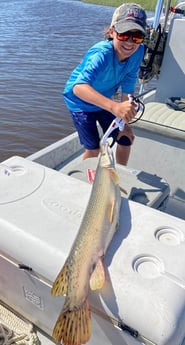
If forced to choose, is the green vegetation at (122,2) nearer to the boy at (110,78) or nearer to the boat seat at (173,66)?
the boat seat at (173,66)

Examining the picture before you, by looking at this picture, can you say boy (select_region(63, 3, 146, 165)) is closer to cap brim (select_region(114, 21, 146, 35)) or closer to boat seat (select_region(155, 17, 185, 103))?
cap brim (select_region(114, 21, 146, 35))

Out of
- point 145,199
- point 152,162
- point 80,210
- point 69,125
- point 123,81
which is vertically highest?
point 123,81

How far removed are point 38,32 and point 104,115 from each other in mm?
12772

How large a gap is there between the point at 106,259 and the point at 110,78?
1.72 m

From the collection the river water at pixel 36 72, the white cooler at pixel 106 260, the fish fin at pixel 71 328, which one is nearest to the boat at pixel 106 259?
the white cooler at pixel 106 260

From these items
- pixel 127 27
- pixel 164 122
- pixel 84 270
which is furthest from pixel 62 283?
pixel 164 122

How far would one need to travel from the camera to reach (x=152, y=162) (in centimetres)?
360

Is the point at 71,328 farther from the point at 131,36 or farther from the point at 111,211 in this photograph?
the point at 131,36

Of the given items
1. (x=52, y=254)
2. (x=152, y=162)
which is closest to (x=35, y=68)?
(x=152, y=162)

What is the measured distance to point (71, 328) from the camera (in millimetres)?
1419

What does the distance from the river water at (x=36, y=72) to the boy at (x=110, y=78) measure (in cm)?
273

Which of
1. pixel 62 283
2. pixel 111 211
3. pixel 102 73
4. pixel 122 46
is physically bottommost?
pixel 62 283

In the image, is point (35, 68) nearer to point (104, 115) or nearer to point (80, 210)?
point (104, 115)

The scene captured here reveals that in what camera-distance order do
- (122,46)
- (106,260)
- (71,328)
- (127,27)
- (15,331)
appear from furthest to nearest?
(122,46) → (127,27) → (15,331) → (106,260) → (71,328)
